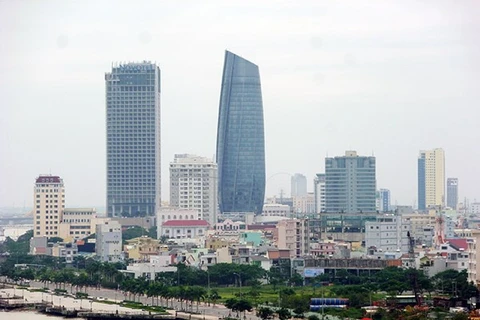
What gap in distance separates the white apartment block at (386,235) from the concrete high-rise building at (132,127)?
102 feet

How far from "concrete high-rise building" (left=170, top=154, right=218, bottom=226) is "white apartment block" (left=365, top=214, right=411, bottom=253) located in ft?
76.9

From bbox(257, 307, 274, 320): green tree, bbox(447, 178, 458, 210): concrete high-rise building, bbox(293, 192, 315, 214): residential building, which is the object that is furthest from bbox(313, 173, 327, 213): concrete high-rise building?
bbox(257, 307, 274, 320): green tree

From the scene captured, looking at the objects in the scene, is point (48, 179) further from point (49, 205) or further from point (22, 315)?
point (22, 315)

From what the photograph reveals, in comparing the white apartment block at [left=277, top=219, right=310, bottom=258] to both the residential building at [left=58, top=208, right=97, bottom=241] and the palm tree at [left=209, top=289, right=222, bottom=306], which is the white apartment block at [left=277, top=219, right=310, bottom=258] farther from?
the residential building at [left=58, top=208, right=97, bottom=241]

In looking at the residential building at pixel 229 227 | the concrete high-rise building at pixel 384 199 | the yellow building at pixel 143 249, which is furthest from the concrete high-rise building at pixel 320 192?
the yellow building at pixel 143 249

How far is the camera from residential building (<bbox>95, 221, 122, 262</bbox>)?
58.2 metres

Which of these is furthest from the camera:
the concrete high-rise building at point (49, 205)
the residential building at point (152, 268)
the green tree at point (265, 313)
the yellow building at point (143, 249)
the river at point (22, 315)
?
the concrete high-rise building at point (49, 205)

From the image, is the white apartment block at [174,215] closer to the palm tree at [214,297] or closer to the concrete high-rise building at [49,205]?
the concrete high-rise building at [49,205]

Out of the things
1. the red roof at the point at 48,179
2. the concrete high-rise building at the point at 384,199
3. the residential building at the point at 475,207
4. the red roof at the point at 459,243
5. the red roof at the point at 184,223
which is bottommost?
the red roof at the point at 459,243

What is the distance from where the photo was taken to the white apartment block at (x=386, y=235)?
186 feet

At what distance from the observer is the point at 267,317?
32656mm

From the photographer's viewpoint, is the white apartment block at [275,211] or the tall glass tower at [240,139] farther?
the white apartment block at [275,211]

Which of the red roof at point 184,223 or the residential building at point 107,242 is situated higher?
the red roof at point 184,223

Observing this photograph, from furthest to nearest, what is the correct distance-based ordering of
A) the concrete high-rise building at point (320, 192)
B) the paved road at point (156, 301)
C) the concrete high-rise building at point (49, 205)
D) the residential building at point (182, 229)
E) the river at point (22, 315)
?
the concrete high-rise building at point (320, 192) → the concrete high-rise building at point (49, 205) → the residential building at point (182, 229) → the river at point (22, 315) → the paved road at point (156, 301)
